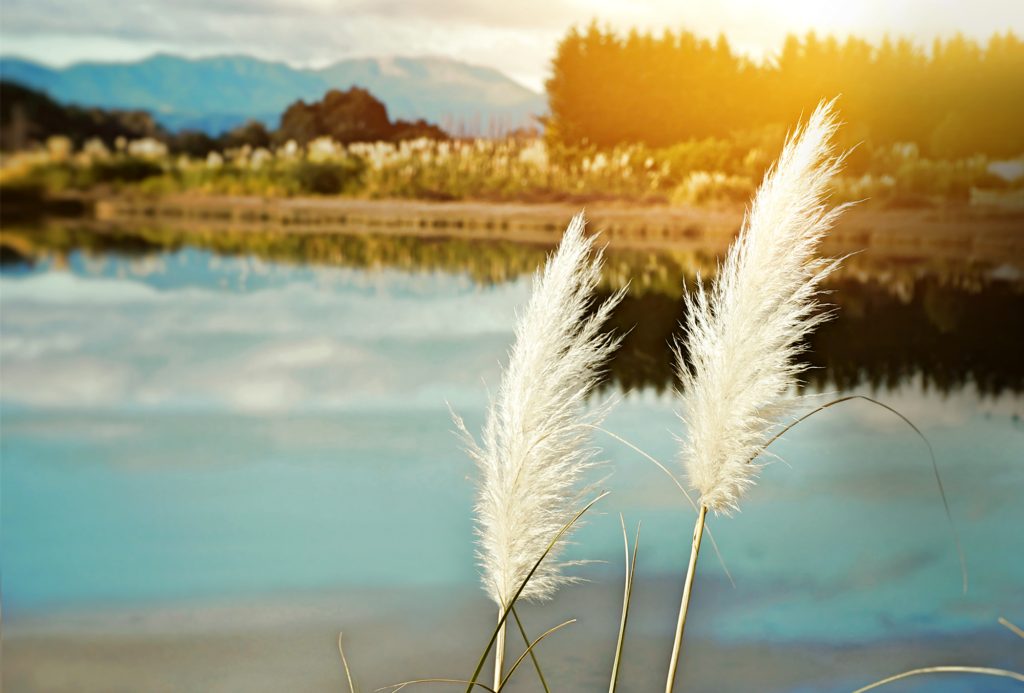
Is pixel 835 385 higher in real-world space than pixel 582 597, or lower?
higher

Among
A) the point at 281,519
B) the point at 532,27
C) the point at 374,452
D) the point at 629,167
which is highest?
the point at 532,27

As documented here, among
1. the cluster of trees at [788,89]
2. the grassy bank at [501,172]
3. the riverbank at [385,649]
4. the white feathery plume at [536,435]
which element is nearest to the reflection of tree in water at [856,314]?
the grassy bank at [501,172]

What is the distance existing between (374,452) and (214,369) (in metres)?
0.35

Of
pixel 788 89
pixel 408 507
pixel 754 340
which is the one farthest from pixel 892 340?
pixel 754 340

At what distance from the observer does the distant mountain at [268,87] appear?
6.89 ft

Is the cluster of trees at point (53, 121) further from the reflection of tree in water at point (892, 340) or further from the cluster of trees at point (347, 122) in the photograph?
the reflection of tree in water at point (892, 340)

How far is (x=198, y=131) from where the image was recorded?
2180 millimetres

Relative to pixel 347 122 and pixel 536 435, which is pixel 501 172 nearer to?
pixel 347 122

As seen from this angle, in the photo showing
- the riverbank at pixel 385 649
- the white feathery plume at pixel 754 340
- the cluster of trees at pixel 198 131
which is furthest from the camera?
the cluster of trees at pixel 198 131

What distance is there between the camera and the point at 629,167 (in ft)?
7.02

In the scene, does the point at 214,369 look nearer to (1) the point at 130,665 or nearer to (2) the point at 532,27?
(1) the point at 130,665

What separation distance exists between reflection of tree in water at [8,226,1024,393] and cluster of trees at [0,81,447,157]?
197mm

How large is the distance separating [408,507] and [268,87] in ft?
2.90

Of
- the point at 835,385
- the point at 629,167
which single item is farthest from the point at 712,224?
the point at 835,385
